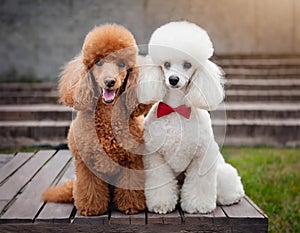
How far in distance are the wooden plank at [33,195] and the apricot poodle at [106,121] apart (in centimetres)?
21

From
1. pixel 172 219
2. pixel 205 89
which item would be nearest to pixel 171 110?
pixel 205 89

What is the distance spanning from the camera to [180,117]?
1.83 metres

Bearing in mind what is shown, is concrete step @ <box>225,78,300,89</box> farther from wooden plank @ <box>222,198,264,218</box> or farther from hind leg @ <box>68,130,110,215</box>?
hind leg @ <box>68,130,110,215</box>

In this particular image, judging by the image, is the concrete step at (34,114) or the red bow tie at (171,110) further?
the concrete step at (34,114)

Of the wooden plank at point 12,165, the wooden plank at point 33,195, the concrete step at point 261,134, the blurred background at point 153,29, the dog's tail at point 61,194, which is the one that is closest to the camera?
the wooden plank at point 33,195

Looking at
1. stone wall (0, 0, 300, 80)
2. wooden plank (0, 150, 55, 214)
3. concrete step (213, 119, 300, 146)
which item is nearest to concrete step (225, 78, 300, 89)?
stone wall (0, 0, 300, 80)

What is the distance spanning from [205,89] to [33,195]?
908 mm

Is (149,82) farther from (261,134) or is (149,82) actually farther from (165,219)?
(261,134)

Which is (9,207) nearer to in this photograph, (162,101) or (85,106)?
(85,106)

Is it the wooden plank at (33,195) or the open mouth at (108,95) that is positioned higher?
the open mouth at (108,95)

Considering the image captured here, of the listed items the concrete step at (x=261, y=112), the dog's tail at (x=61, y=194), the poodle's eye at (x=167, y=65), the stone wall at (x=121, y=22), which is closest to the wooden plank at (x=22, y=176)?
the dog's tail at (x=61, y=194)

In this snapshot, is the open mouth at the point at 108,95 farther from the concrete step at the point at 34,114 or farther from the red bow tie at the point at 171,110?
the concrete step at the point at 34,114

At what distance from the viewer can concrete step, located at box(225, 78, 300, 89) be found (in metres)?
5.46

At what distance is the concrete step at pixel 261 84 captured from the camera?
5.46 m
